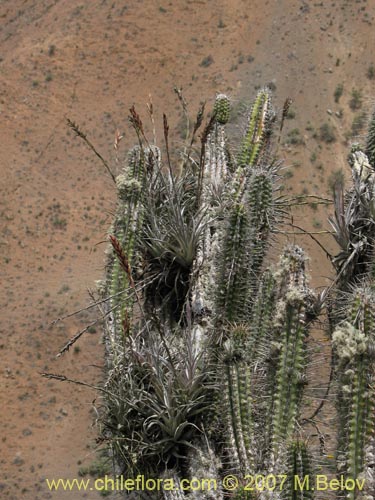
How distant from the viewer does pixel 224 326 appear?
4.56 metres

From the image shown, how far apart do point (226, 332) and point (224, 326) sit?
42mm

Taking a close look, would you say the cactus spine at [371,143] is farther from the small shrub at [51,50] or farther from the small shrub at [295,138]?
the small shrub at [51,50]

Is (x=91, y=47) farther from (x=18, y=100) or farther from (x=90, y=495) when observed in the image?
(x=90, y=495)

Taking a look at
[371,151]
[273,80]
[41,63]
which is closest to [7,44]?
[41,63]

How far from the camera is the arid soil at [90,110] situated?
2205 centimetres

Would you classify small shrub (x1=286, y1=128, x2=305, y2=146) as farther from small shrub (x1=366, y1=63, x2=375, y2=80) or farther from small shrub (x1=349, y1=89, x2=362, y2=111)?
small shrub (x1=366, y1=63, x2=375, y2=80)

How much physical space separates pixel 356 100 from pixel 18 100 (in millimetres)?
16522

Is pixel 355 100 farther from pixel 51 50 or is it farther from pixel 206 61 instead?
pixel 51 50

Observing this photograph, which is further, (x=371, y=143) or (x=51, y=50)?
(x=51, y=50)

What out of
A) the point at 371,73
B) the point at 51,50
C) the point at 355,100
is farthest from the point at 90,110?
the point at 371,73

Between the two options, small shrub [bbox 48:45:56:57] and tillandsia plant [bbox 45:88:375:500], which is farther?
small shrub [bbox 48:45:56:57]

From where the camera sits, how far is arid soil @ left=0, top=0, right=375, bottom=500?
22.0 metres

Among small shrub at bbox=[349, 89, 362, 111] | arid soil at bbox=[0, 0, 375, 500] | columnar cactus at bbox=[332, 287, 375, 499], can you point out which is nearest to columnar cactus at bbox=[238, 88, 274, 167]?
columnar cactus at bbox=[332, 287, 375, 499]

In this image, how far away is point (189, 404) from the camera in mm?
4262
